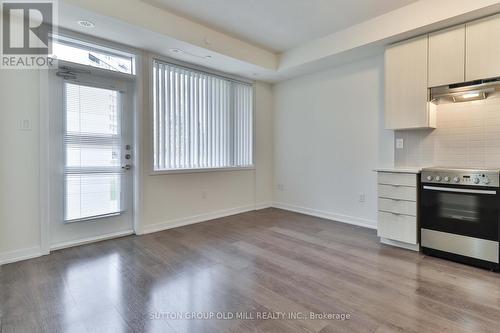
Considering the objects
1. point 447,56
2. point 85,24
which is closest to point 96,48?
point 85,24

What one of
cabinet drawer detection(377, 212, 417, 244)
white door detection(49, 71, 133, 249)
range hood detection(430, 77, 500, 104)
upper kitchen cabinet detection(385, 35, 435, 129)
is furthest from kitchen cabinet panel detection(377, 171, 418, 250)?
white door detection(49, 71, 133, 249)

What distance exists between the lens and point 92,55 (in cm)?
331

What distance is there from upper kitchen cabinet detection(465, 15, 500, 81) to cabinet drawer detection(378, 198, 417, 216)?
1450 millimetres

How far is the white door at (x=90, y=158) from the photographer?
9.97 feet

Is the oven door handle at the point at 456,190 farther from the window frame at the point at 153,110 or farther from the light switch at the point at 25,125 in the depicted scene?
the light switch at the point at 25,125

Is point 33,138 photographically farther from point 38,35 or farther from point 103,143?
point 38,35

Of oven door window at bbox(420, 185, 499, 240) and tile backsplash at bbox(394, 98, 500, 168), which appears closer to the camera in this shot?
oven door window at bbox(420, 185, 499, 240)

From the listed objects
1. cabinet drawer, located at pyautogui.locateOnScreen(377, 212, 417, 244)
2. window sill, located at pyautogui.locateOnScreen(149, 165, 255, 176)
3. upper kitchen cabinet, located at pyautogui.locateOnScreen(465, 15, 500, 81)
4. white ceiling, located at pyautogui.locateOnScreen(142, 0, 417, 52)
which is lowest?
cabinet drawer, located at pyautogui.locateOnScreen(377, 212, 417, 244)

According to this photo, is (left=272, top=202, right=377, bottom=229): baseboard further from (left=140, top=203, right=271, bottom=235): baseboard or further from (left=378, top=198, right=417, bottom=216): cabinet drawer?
(left=378, top=198, right=417, bottom=216): cabinet drawer

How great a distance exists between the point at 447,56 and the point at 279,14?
197 cm

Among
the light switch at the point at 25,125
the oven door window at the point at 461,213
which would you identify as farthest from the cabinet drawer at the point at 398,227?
the light switch at the point at 25,125

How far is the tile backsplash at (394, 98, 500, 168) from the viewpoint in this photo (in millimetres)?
2832

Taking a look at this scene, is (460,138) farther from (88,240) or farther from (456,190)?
(88,240)

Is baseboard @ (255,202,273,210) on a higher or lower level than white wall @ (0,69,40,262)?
lower
